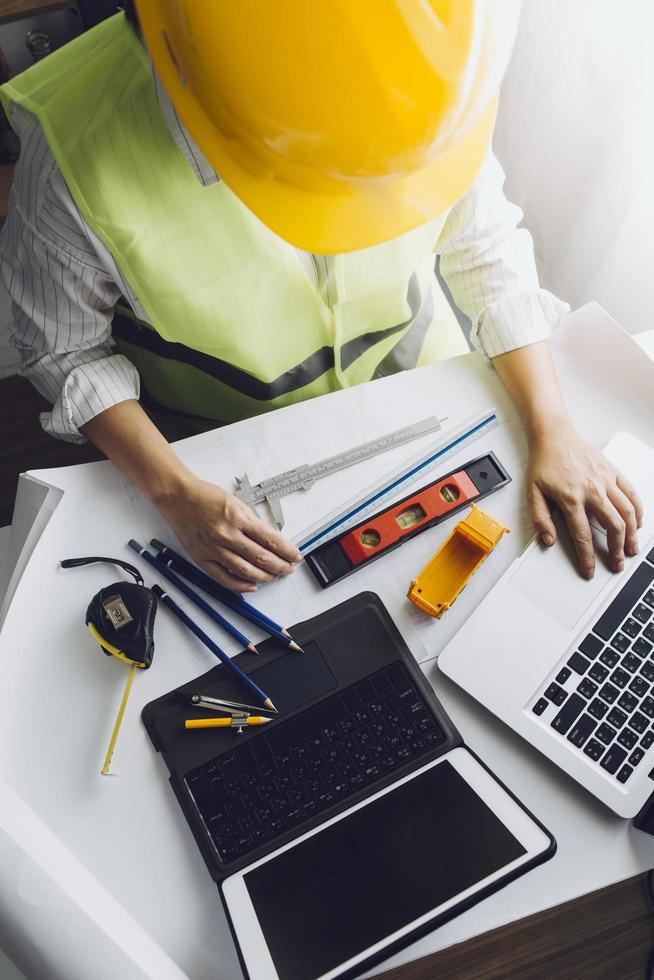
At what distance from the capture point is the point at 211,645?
2.26 feet

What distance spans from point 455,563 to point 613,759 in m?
Answer: 0.24

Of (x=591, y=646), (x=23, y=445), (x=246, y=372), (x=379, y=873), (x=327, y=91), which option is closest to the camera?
(x=327, y=91)

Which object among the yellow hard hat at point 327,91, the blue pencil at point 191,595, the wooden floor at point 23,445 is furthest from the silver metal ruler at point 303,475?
the wooden floor at point 23,445

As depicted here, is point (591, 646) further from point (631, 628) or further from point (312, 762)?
point (312, 762)

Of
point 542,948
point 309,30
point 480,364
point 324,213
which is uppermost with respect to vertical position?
point 309,30

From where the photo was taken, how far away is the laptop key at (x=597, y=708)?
0.67 meters

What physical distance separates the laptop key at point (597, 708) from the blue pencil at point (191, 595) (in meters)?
0.34

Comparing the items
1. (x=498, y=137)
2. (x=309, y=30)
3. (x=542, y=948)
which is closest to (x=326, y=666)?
(x=309, y=30)

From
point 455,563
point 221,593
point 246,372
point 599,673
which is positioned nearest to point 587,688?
point 599,673

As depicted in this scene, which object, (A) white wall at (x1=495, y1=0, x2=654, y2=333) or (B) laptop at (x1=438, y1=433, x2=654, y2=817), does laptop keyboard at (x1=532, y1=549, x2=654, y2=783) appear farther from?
(A) white wall at (x1=495, y1=0, x2=654, y2=333)

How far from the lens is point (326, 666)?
2.26 ft

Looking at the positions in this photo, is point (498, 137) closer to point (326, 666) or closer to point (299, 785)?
point (326, 666)

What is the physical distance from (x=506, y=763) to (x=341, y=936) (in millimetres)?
217

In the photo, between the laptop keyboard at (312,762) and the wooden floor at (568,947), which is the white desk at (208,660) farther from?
the wooden floor at (568,947)
